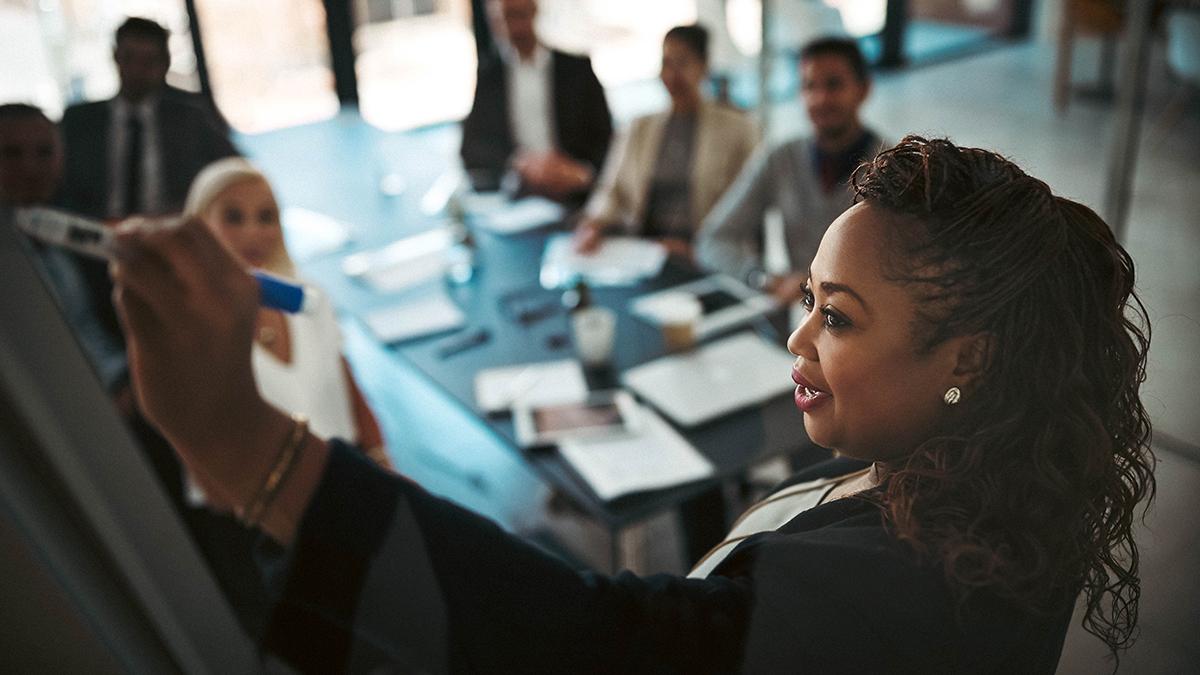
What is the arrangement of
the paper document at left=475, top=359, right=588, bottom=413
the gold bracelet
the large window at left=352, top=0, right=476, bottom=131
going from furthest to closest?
the paper document at left=475, top=359, right=588, bottom=413 → the large window at left=352, top=0, right=476, bottom=131 → the gold bracelet

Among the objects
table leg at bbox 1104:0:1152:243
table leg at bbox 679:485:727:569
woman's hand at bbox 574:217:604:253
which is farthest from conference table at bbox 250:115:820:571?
table leg at bbox 1104:0:1152:243

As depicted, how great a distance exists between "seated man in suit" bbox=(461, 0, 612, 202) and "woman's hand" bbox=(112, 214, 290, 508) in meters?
2.91

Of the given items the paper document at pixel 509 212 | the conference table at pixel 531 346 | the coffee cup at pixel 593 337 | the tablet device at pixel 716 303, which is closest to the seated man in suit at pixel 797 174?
the tablet device at pixel 716 303

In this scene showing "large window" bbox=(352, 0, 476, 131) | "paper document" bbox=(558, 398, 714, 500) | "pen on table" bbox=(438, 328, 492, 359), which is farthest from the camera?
"pen on table" bbox=(438, 328, 492, 359)

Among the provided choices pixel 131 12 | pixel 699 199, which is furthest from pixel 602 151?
pixel 131 12

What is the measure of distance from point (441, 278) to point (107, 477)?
6.84 feet

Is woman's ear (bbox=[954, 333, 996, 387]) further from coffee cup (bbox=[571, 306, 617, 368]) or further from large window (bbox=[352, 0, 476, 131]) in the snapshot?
coffee cup (bbox=[571, 306, 617, 368])

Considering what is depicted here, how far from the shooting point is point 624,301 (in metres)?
2.45

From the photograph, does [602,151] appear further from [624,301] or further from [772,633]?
[772,633]

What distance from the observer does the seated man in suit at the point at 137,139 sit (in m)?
0.83

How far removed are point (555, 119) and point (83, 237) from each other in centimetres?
295

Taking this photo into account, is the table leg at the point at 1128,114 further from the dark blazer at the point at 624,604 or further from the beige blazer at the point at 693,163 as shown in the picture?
the dark blazer at the point at 624,604

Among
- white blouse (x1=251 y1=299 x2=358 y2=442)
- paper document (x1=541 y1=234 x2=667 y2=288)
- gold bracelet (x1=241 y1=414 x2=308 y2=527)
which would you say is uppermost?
gold bracelet (x1=241 y1=414 x2=308 y2=527)

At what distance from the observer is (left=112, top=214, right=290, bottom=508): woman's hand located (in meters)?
0.46
